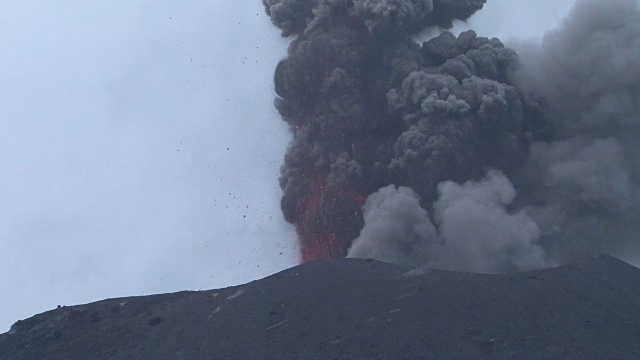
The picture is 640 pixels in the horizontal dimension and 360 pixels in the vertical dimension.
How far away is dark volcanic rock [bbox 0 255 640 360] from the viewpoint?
2542cm

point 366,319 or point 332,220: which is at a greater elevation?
point 332,220

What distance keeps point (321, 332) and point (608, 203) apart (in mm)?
17716

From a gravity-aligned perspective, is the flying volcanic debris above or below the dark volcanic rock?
above

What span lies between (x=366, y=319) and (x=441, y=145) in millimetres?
13150

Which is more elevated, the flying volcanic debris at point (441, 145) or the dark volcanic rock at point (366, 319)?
the flying volcanic debris at point (441, 145)

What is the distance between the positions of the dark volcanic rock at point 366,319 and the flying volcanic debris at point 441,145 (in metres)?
5.58

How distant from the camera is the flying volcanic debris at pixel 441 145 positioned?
37438 millimetres

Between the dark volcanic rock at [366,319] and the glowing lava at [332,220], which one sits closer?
the dark volcanic rock at [366,319]

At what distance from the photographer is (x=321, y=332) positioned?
89.4 ft

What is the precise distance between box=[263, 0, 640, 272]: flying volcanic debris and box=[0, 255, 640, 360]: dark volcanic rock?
18.3 feet

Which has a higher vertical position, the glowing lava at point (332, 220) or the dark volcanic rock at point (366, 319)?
the glowing lava at point (332, 220)

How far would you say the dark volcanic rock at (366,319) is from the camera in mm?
25422

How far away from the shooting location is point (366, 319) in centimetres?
2758

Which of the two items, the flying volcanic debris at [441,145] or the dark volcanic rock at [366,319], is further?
the flying volcanic debris at [441,145]
